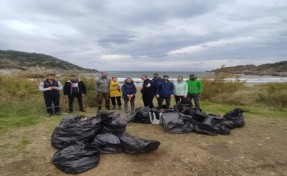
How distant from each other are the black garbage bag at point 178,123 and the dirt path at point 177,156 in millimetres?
180

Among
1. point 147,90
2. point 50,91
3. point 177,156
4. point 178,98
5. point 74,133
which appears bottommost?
point 177,156

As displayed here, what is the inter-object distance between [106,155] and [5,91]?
853 cm

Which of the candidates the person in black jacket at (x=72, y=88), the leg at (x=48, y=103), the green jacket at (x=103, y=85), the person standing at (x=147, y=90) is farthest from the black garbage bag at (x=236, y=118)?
the leg at (x=48, y=103)

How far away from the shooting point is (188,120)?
6.75 metres

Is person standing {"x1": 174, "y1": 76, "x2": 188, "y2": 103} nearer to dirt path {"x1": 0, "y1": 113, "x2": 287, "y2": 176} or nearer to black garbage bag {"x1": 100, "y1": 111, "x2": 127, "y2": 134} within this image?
dirt path {"x1": 0, "y1": 113, "x2": 287, "y2": 176}

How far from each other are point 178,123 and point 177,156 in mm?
1592

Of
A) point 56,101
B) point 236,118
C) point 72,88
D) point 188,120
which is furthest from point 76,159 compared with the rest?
point 72,88

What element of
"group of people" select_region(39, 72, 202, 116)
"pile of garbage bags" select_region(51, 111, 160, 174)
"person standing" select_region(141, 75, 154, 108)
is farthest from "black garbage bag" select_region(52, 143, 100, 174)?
"person standing" select_region(141, 75, 154, 108)

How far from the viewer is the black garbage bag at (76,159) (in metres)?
4.37

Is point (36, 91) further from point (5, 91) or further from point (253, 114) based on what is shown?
point (253, 114)

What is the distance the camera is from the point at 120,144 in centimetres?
515

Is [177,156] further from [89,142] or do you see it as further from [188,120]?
[188,120]

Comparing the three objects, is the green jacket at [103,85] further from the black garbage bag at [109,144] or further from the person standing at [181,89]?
the black garbage bag at [109,144]

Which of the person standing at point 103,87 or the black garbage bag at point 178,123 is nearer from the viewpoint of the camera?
the black garbage bag at point 178,123
